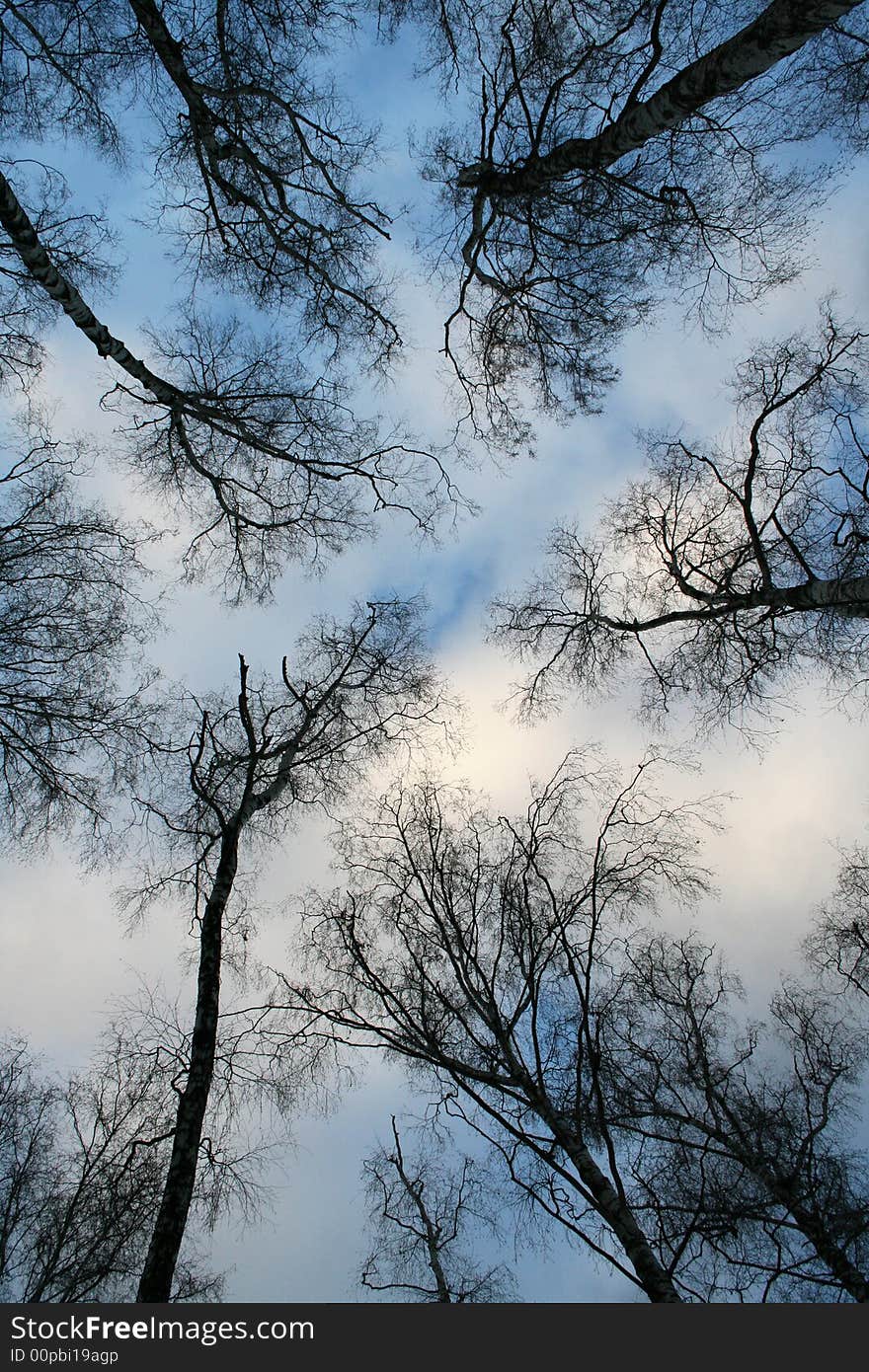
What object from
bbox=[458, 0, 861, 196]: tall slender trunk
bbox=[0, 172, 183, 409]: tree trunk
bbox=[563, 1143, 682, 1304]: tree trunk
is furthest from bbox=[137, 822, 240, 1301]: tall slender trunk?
bbox=[458, 0, 861, 196]: tall slender trunk

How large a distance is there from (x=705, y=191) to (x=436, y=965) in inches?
378

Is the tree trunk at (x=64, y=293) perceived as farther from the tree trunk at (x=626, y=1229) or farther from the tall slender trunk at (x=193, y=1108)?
the tree trunk at (x=626, y=1229)

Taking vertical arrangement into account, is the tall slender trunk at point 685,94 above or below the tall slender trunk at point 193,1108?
above

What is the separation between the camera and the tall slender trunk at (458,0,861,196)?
15.0 ft

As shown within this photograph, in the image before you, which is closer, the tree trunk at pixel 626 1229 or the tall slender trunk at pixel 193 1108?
the tree trunk at pixel 626 1229

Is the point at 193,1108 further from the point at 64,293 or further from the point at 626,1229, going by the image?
the point at 64,293

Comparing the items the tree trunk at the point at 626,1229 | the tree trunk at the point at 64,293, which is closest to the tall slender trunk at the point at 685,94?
the tree trunk at the point at 64,293

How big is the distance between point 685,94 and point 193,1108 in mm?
10235

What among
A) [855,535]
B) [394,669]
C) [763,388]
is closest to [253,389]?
[394,669]

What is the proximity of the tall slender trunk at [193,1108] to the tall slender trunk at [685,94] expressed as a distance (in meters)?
8.27

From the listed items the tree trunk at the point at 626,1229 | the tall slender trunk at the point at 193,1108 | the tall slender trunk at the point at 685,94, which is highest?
the tall slender trunk at the point at 685,94

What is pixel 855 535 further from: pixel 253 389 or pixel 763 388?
pixel 253 389

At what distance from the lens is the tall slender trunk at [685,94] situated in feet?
15.0

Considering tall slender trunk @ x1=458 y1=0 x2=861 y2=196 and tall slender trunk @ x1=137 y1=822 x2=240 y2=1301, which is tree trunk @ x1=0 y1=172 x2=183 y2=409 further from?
tall slender trunk @ x1=137 y1=822 x2=240 y2=1301
